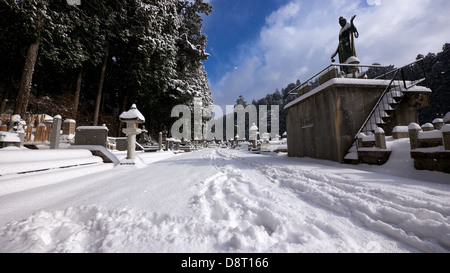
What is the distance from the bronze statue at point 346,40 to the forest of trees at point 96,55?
36.1 feet

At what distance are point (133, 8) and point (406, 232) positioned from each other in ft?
49.5

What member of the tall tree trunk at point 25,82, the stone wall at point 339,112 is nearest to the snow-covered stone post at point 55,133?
the tall tree trunk at point 25,82

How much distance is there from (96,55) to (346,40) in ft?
50.2

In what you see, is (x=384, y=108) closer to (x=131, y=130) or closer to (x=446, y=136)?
(x=446, y=136)

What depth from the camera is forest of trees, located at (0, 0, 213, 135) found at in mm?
7484

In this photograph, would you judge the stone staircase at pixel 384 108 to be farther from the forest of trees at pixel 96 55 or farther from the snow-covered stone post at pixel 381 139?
the forest of trees at pixel 96 55

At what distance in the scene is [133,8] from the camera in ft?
34.7

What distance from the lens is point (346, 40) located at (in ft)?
28.3

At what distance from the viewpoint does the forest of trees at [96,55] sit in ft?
24.6

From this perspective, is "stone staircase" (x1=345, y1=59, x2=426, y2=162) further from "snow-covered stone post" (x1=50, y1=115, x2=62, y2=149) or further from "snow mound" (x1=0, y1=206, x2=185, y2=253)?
"snow-covered stone post" (x1=50, y1=115, x2=62, y2=149)

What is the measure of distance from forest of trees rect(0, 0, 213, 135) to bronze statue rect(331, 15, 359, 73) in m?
11.0

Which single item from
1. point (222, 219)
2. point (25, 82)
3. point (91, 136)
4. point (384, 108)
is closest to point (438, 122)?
point (384, 108)

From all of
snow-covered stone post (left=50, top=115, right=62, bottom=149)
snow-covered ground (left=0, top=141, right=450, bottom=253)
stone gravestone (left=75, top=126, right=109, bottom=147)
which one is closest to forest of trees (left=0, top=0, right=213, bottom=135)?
stone gravestone (left=75, top=126, right=109, bottom=147)
